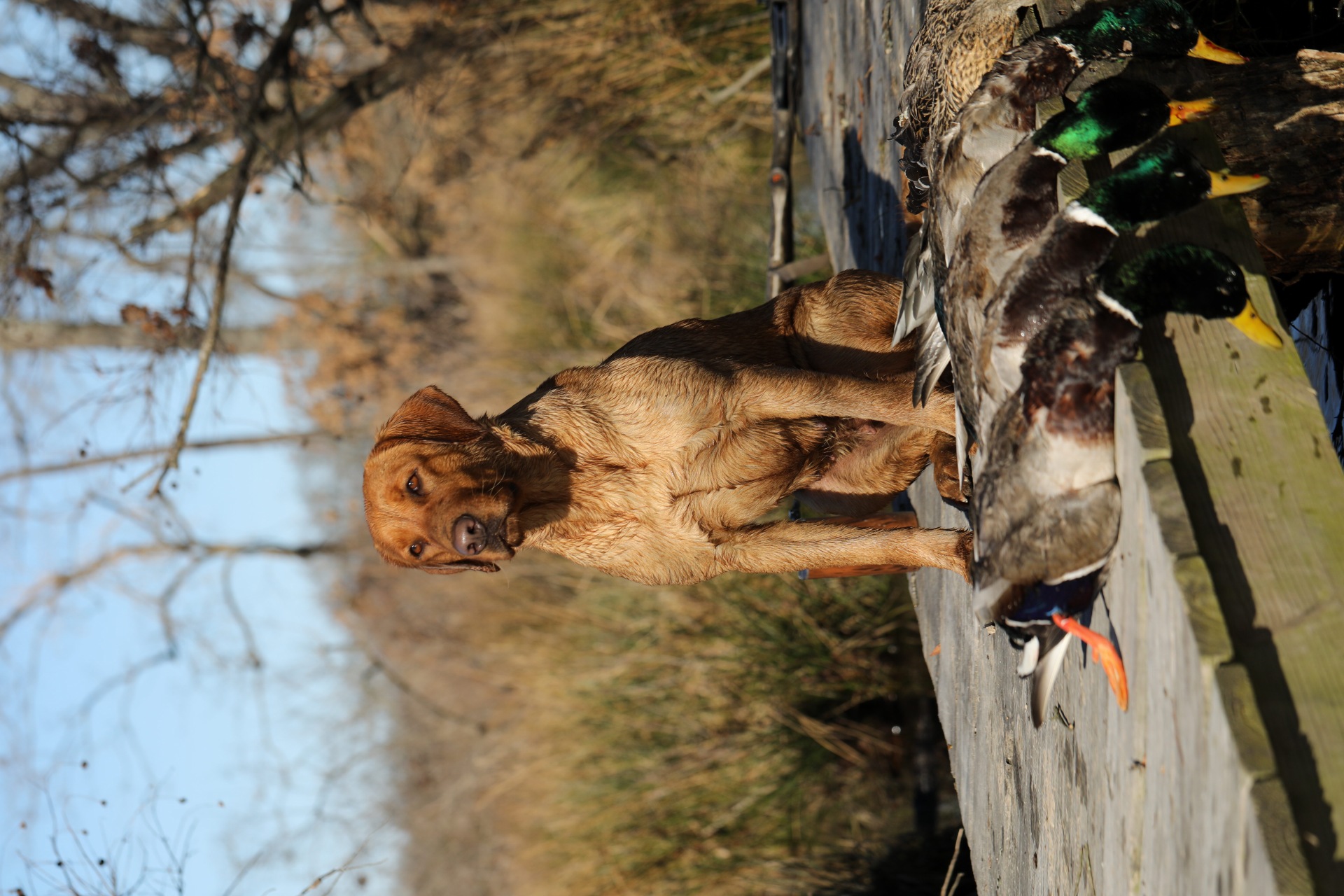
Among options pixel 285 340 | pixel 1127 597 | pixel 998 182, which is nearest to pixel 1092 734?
pixel 1127 597

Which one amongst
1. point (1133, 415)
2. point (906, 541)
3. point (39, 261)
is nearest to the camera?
point (1133, 415)

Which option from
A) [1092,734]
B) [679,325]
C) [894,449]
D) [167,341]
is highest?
[167,341]

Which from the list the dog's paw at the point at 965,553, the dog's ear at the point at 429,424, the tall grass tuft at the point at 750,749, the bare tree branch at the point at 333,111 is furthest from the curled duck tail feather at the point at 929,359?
the bare tree branch at the point at 333,111

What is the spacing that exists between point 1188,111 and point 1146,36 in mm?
237

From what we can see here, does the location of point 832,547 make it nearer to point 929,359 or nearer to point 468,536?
point 929,359

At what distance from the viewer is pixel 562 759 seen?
809 cm

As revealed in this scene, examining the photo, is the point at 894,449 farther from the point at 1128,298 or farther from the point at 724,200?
the point at 724,200

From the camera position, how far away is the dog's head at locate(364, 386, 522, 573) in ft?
10.2

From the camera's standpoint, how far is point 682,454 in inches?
124

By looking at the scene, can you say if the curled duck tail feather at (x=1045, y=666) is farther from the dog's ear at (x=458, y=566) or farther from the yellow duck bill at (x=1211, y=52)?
the dog's ear at (x=458, y=566)

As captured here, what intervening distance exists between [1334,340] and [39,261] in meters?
7.27

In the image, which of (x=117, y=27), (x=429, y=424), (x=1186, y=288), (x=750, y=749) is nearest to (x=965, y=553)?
(x=1186, y=288)

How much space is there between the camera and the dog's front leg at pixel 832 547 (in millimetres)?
2879

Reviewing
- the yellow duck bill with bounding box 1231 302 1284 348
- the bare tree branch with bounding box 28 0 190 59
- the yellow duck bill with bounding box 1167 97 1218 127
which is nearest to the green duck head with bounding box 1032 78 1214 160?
the yellow duck bill with bounding box 1167 97 1218 127
